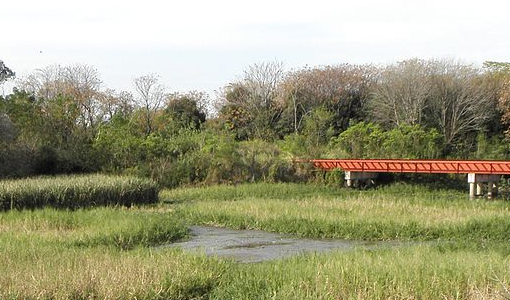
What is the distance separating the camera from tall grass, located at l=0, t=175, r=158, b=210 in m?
24.9

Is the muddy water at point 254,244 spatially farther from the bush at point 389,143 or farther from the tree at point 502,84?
the tree at point 502,84

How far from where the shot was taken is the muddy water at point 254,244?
55.5ft

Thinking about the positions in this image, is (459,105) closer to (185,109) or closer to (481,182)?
(481,182)

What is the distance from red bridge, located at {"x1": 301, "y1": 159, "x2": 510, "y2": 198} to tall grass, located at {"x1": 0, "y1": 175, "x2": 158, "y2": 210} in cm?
1244

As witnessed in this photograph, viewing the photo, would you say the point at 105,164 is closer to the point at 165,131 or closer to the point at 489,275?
the point at 165,131

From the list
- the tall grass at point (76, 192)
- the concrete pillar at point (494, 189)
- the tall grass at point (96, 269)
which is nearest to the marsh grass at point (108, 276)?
the tall grass at point (96, 269)

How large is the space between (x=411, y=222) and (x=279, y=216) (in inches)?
177

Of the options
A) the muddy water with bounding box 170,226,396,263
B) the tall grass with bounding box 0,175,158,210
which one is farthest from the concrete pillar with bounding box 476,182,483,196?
the muddy water with bounding box 170,226,396,263

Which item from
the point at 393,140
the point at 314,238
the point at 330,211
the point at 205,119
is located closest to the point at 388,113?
the point at 393,140

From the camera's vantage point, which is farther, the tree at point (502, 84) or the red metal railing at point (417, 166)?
the tree at point (502, 84)

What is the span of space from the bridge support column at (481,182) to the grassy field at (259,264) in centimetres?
947

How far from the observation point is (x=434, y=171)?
3531 centimetres

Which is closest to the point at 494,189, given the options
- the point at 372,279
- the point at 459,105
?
the point at 459,105

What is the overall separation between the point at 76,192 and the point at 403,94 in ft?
92.9
